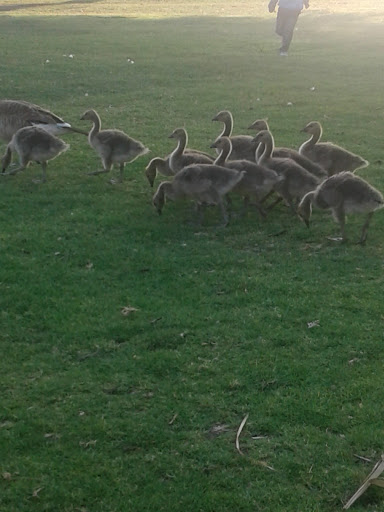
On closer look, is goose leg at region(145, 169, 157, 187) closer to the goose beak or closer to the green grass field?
the green grass field

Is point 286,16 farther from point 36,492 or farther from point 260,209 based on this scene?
point 36,492

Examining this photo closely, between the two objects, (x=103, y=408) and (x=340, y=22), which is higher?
(x=340, y=22)

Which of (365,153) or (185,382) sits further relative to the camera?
(365,153)

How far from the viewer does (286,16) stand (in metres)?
26.1

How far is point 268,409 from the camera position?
21.3ft

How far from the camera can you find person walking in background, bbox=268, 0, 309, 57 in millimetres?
25484

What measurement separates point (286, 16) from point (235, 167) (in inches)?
678

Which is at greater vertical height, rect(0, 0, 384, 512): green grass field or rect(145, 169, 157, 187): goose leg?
rect(145, 169, 157, 187): goose leg

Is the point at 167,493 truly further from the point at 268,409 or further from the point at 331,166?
the point at 331,166

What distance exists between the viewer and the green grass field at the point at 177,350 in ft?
18.8

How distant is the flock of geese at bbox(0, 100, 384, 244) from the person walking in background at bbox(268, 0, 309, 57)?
14040 mm

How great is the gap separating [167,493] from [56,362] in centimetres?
208

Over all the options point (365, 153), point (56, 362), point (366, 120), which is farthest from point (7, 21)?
point (56, 362)

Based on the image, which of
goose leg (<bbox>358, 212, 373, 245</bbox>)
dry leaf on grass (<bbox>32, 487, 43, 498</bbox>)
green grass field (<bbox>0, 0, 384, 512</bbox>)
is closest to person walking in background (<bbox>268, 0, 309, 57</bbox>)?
green grass field (<bbox>0, 0, 384, 512</bbox>)
